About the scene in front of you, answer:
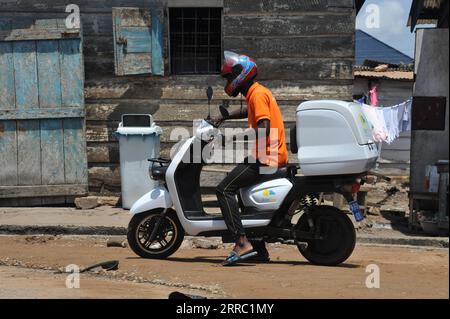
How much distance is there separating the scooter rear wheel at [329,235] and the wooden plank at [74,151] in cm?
450

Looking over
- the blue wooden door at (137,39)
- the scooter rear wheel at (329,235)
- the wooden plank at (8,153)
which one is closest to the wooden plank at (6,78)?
the wooden plank at (8,153)

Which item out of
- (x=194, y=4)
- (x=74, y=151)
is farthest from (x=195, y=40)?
(x=74, y=151)

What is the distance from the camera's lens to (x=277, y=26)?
8703mm

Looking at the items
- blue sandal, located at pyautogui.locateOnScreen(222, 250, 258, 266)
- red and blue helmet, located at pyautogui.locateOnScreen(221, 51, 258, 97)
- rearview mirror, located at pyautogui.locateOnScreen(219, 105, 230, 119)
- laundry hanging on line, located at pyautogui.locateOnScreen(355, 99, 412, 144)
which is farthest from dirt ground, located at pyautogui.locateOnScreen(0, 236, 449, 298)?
laundry hanging on line, located at pyautogui.locateOnScreen(355, 99, 412, 144)

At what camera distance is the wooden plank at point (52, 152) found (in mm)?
8727

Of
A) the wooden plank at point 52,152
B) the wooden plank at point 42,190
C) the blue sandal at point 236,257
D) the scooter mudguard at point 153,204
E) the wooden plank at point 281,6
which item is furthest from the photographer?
the wooden plank at point 42,190

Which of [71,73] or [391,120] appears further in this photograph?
[391,120]

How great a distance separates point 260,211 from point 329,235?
26.1 inches

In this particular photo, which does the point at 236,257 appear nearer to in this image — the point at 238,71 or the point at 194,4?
the point at 238,71

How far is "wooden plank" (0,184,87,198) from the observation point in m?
8.83

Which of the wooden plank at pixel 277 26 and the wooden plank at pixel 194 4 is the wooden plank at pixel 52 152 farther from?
the wooden plank at pixel 277 26

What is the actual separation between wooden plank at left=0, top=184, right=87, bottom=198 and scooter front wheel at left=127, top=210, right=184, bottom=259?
132 inches

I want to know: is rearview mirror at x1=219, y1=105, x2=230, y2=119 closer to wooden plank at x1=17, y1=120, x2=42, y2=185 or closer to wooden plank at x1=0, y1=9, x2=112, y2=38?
wooden plank at x1=0, y1=9, x2=112, y2=38

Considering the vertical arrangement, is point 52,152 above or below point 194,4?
below
